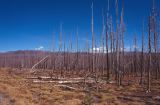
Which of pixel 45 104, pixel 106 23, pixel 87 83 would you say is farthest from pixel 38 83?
pixel 45 104

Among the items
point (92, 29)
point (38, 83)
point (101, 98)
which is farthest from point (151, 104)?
point (92, 29)

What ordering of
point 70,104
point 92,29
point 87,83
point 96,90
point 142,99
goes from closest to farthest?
→ point 70,104 < point 142,99 < point 96,90 < point 87,83 < point 92,29

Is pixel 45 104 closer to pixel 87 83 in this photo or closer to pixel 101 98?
pixel 101 98

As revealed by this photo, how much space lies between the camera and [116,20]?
1212 inches

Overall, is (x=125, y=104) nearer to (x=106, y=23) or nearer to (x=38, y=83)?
(x=38, y=83)

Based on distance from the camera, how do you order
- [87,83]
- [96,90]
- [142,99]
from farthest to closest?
[87,83] → [96,90] → [142,99]

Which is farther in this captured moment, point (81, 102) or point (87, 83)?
point (87, 83)

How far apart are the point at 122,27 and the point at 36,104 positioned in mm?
19086

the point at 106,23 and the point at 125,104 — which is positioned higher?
the point at 106,23

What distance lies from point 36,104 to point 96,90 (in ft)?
30.0

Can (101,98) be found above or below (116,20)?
below

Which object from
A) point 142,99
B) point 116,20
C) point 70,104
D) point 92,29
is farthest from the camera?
point 92,29

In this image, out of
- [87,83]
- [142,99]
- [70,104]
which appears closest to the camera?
[70,104]

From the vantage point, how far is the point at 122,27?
31.7 m
